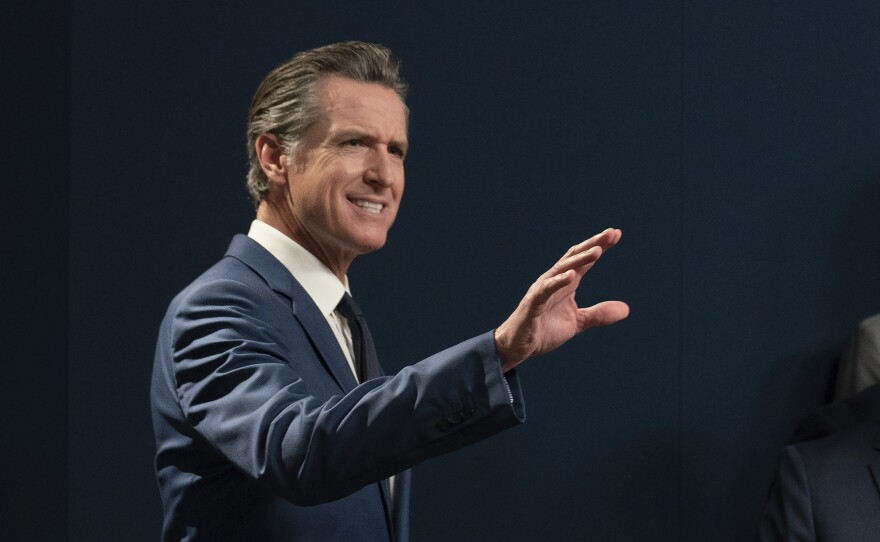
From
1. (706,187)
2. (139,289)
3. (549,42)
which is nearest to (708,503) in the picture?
(706,187)

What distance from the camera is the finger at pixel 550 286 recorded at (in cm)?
98

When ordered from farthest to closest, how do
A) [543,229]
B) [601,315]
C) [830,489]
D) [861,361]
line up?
[543,229] → [861,361] → [830,489] → [601,315]

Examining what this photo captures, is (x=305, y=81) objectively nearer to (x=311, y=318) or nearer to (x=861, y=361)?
(x=311, y=318)

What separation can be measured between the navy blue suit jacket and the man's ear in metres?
0.11

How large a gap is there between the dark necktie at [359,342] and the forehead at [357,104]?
227 millimetres

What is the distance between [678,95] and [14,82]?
1470 millimetres

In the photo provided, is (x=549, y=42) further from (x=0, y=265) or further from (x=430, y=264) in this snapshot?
(x=0, y=265)

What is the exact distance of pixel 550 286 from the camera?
3.22 ft

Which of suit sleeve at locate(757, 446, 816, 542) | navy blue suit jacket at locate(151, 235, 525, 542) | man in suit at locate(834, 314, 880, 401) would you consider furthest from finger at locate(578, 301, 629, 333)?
man in suit at locate(834, 314, 880, 401)

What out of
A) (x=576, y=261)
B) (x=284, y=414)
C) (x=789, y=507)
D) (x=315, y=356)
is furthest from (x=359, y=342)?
(x=789, y=507)

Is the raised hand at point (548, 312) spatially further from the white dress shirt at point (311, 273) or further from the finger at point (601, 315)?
the white dress shirt at point (311, 273)

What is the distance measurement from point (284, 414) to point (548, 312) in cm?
26

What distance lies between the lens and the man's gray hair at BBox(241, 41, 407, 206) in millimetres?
1471

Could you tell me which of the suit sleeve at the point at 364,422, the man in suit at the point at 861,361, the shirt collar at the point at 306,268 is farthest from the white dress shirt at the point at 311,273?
the man in suit at the point at 861,361
